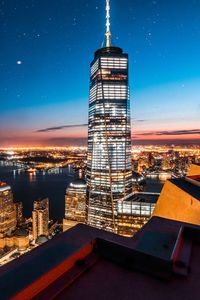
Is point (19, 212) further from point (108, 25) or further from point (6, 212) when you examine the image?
point (108, 25)

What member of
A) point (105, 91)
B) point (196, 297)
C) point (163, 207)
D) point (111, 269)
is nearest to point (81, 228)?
point (111, 269)

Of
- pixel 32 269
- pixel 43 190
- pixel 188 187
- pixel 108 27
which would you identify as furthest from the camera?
pixel 43 190

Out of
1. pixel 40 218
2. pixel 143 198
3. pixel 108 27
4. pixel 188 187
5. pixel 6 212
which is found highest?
pixel 108 27

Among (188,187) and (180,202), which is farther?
(188,187)

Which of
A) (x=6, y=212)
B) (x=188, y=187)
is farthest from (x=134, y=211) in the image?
(x=6, y=212)

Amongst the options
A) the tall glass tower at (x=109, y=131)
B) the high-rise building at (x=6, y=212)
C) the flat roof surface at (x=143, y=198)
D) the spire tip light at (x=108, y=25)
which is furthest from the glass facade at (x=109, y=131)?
the high-rise building at (x=6, y=212)

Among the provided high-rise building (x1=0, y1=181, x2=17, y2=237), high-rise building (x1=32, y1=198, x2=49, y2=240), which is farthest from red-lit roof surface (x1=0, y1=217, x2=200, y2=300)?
high-rise building (x1=0, y1=181, x2=17, y2=237)
